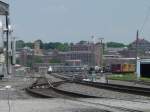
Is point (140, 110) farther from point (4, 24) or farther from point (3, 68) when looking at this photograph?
point (4, 24)

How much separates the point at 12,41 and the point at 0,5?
17.5 metres

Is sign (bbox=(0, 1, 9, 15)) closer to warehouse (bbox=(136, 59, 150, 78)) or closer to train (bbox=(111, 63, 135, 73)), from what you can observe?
warehouse (bbox=(136, 59, 150, 78))

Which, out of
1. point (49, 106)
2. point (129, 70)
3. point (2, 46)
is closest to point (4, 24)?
point (2, 46)

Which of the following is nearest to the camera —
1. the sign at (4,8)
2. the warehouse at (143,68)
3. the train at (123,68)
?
the sign at (4,8)

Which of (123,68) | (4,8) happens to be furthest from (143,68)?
(123,68)

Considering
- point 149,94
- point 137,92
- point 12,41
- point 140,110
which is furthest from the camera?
point 12,41

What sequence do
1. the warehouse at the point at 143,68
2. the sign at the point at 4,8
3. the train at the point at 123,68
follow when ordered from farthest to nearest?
the train at the point at 123,68, the warehouse at the point at 143,68, the sign at the point at 4,8

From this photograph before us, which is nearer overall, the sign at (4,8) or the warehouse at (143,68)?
the sign at (4,8)

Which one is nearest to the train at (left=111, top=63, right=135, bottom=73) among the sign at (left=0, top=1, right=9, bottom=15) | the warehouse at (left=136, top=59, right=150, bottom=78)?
the warehouse at (left=136, top=59, right=150, bottom=78)

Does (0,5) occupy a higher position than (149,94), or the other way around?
(0,5)

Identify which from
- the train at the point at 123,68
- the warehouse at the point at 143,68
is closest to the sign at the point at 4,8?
the warehouse at the point at 143,68

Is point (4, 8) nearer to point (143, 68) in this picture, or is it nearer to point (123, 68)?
point (143, 68)

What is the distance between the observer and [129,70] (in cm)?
13112

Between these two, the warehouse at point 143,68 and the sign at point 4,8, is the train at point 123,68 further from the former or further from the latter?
the sign at point 4,8
